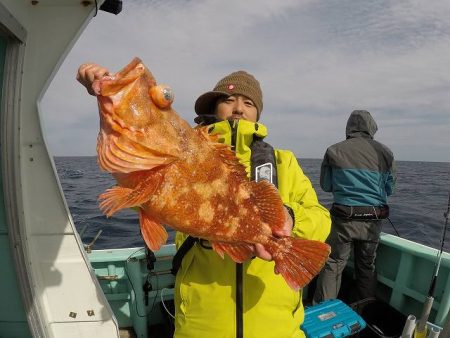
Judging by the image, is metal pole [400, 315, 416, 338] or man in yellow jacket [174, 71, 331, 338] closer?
man in yellow jacket [174, 71, 331, 338]

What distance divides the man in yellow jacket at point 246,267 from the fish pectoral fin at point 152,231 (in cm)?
57

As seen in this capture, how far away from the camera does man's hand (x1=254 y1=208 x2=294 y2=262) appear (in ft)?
6.99

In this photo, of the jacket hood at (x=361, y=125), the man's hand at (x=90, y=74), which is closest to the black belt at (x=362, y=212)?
the jacket hood at (x=361, y=125)

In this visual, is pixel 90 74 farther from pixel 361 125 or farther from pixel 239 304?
pixel 361 125

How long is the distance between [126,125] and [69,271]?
224 centimetres

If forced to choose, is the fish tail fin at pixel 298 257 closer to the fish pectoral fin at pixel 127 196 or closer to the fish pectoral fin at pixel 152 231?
the fish pectoral fin at pixel 152 231

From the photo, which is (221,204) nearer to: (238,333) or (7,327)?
(238,333)

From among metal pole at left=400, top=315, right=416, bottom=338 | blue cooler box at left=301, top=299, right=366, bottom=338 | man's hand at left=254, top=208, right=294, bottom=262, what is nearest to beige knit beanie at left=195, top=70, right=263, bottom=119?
man's hand at left=254, top=208, right=294, bottom=262

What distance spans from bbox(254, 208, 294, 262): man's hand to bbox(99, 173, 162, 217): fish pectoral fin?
0.81 meters

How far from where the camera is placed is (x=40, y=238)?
125 inches

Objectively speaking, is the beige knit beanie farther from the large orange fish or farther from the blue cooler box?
the blue cooler box

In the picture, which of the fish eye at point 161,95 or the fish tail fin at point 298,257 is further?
the fish tail fin at point 298,257

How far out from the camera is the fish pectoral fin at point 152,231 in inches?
75.5

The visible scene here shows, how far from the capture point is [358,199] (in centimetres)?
553
